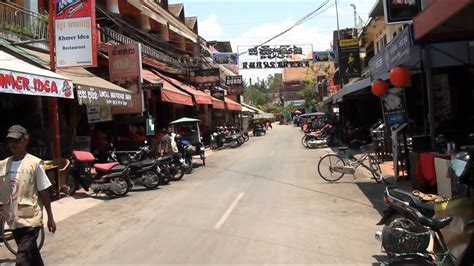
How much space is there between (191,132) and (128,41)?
613cm

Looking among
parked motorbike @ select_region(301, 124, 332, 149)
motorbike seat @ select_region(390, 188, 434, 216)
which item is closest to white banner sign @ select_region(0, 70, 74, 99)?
motorbike seat @ select_region(390, 188, 434, 216)

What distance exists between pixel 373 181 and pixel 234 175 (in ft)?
16.0

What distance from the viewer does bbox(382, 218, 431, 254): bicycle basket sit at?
5125mm

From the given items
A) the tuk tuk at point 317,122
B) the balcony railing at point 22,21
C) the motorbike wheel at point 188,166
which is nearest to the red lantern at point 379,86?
the motorbike wheel at point 188,166

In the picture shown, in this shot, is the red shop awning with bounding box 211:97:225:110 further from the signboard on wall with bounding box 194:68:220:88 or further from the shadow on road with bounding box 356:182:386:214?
the shadow on road with bounding box 356:182:386:214

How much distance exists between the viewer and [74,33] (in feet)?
47.9

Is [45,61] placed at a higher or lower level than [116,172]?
higher

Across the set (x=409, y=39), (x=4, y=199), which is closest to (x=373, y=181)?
(x=409, y=39)

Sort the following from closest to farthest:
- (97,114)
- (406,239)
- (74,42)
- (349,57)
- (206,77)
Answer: (406,239), (74,42), (97,114), (349,57), (206,77)

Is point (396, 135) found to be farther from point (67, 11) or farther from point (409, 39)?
point (67, 11)

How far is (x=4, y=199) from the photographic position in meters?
5.24

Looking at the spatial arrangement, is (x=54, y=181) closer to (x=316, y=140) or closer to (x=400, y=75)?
(x=400, y=75)

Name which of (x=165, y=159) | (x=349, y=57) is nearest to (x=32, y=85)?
(x=165, y=159)

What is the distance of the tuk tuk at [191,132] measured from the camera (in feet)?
73.2
